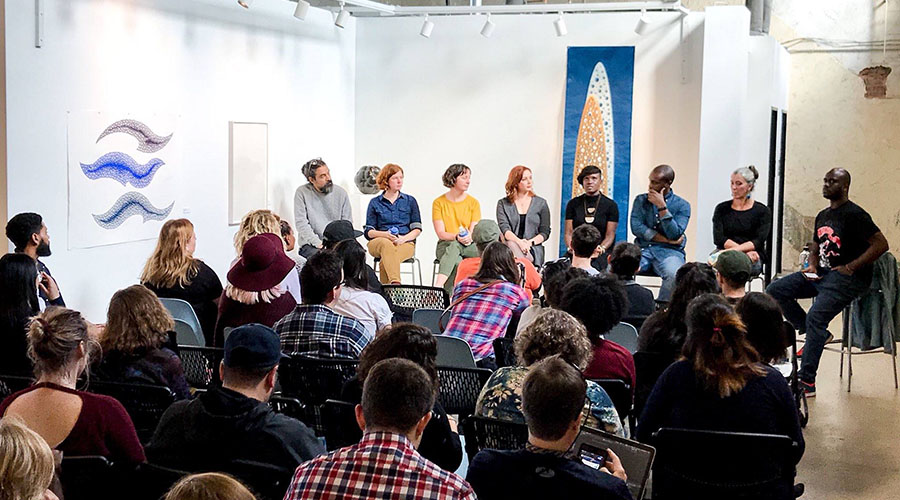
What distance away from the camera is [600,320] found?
13.1 feet

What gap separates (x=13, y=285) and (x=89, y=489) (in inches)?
81.4

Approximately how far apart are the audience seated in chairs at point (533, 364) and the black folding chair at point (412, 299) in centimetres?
271

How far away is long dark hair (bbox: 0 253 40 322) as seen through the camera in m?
4.66

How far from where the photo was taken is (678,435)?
3.39 meters

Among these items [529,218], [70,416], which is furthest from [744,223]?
[70,416]

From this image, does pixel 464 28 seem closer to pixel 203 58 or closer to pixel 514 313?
Answer: pixel 203 58

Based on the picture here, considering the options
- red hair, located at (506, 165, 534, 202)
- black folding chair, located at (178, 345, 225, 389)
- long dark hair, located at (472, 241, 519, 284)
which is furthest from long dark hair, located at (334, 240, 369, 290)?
red hair, located at (506, 165, 534, 202)

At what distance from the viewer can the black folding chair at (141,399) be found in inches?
144

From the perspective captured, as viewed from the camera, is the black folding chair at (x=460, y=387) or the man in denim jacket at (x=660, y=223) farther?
the man in denim jacket at (x=660, y=223)

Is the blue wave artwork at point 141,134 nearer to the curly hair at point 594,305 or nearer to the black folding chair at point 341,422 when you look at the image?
the curly hair at point 594,305

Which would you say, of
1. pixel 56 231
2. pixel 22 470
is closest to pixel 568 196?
pixel 56 231

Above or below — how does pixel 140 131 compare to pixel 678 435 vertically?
above

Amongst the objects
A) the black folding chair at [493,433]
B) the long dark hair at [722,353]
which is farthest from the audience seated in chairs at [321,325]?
the long dark hair at [722,353]

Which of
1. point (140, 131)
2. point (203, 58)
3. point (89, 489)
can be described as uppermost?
point (203, 58)
